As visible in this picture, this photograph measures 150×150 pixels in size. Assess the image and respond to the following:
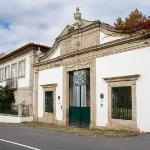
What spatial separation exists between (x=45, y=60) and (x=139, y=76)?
438 inches

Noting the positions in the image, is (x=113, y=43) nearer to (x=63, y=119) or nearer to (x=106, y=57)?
(x=106, y=57)

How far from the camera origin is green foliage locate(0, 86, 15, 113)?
1291 inches

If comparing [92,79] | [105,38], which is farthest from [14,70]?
[105,38]

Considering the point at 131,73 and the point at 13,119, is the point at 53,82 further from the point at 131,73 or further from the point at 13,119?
the point at 131,73

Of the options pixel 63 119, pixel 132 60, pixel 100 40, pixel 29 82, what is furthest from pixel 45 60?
pixel 132 60

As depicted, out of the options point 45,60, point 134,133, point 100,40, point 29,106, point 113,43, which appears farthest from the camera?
point 29,106

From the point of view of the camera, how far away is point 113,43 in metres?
19.6

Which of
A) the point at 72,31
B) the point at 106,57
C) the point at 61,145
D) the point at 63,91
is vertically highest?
the point at 72,31

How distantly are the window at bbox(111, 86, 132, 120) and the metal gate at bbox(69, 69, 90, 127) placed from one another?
9.04 ft

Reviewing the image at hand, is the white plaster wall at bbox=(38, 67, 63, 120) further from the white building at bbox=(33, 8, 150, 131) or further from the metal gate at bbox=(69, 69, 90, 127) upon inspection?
the metal gate at bbox=(69, 69, 90, 127)

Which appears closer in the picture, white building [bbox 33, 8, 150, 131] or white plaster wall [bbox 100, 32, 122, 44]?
white building [bbox 33, 8, 150, 131]

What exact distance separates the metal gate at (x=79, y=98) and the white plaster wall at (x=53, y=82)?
1.05 metres

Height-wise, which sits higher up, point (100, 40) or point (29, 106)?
point (100, 40)

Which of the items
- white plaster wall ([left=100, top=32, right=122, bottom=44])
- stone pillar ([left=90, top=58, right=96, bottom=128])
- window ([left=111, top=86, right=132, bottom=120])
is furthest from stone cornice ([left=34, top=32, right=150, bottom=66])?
window ([left=111, top=86, right=132, bottom=120])
